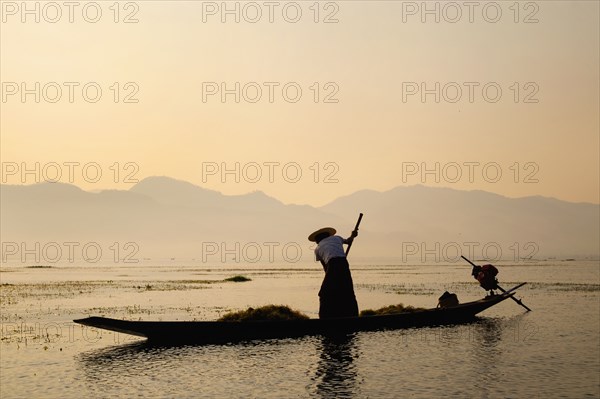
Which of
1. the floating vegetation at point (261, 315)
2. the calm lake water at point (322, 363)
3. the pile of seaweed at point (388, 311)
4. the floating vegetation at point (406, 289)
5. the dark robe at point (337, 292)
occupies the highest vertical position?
the dark robe at point (337, 292)

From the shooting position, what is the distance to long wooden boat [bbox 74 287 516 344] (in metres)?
23.0

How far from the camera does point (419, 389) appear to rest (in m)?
17.8

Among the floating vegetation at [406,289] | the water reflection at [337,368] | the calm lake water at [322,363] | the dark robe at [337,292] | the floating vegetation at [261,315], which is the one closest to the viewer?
the water reflection at [337,368]

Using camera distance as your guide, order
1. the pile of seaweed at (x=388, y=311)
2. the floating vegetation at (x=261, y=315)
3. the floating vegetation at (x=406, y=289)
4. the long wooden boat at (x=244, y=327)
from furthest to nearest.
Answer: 1. the floating vegetation at (x=406, y=289)
2. the pile of seaweed at (x=388, y=311)
3. the floating vegetation at (x=261, y=315)
4. the long wooden boat at (x=244, y=327)

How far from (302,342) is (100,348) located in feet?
22.9

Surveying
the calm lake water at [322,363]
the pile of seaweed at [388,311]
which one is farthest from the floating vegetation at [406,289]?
the pile of seaweed at [388,311]

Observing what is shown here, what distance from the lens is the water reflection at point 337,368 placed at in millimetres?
17562

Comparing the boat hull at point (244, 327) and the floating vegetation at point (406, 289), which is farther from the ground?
the boat hull at point (244, 327)

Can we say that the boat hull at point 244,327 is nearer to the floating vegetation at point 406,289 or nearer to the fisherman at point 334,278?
the fisherman at point 334,278

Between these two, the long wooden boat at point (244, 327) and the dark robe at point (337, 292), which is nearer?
the long wooden boat at point (244, 327)

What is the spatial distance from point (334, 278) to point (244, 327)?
3.99m

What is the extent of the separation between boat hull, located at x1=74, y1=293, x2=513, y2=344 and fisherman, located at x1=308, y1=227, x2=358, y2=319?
0.91m

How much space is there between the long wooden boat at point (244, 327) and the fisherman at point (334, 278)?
911mm

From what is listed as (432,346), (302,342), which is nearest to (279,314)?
(302,342)
